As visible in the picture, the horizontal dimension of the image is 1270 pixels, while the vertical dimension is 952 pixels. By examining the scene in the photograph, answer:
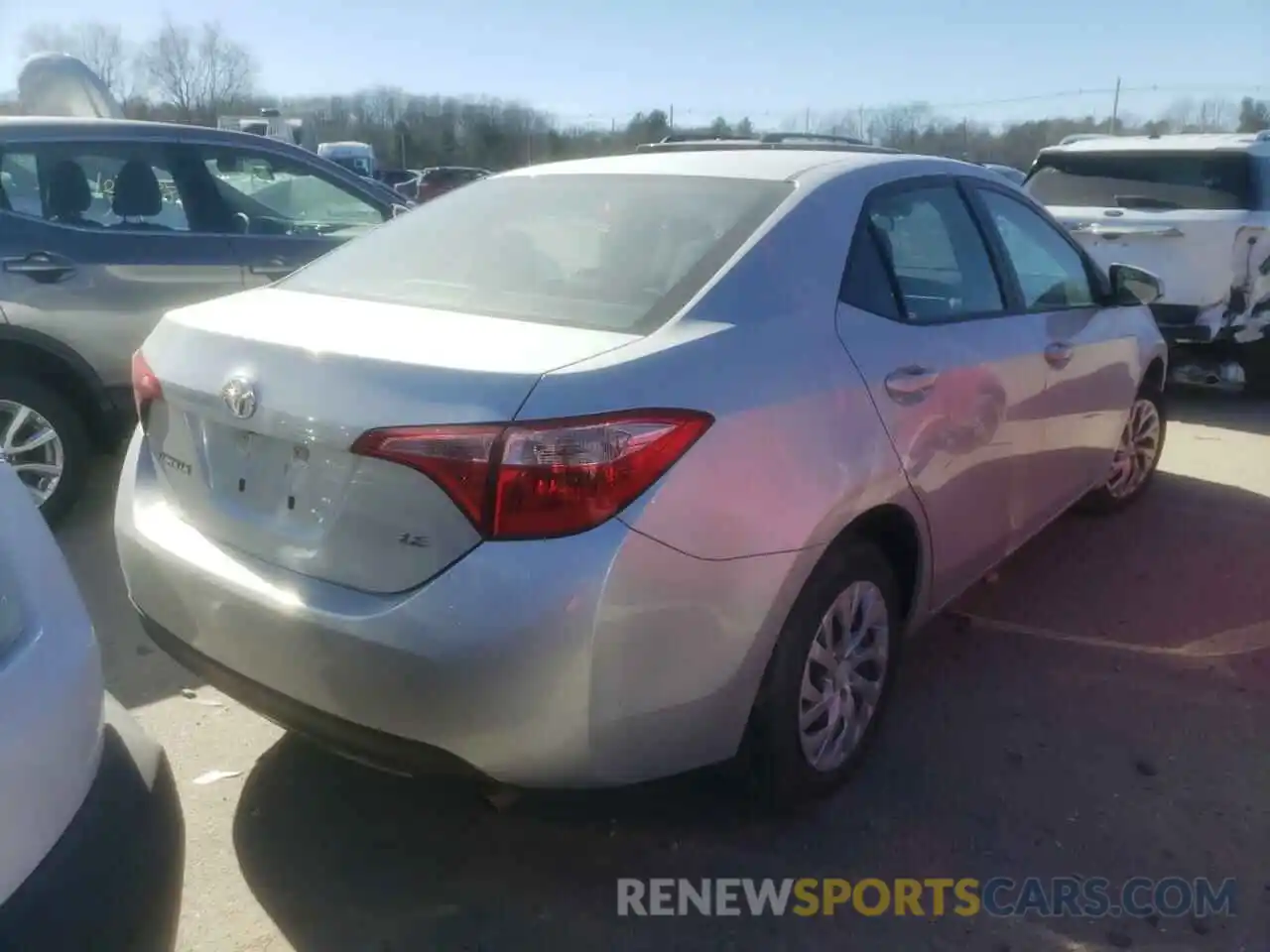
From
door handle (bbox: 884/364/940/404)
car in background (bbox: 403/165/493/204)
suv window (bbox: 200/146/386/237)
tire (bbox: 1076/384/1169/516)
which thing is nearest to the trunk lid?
door handle (bbox: 884/364/940/404)

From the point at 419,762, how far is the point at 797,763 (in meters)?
0.95

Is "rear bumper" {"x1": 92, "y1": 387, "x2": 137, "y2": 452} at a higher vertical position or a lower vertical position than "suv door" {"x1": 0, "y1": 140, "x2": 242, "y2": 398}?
lower

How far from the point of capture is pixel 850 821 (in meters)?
2.86

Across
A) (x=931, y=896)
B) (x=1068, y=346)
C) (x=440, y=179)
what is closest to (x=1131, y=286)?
(x=1068, y=346)

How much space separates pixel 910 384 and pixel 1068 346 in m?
1.30

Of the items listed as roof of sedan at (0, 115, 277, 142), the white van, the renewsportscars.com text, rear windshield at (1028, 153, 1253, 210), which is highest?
the white van

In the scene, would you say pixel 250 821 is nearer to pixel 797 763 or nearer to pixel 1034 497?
pixel 797 763

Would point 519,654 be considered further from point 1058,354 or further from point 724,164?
point 1058,354

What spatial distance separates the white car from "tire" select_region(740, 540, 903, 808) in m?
1.29

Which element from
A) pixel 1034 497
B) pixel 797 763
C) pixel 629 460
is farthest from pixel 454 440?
pixel 1034 497

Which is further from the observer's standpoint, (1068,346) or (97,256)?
(97,256)

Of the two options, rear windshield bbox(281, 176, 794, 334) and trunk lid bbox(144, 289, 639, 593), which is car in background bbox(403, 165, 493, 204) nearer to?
rear windshield bbox(281, 176, 794, 334)

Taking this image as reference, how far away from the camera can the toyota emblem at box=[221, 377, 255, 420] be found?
2.35 meters

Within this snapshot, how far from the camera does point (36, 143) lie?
15.5 feet
